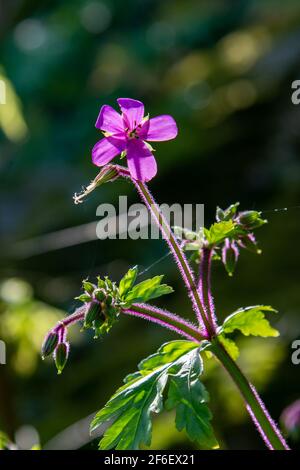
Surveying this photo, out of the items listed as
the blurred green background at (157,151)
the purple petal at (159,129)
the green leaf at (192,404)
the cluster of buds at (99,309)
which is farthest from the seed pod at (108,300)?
the blurred green background at (157,151)

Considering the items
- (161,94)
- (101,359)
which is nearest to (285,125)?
(161,94)

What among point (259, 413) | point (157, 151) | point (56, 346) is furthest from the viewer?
point (157, 151)

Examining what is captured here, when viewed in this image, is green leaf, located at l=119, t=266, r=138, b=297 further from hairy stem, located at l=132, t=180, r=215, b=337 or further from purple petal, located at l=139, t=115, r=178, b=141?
purple petal, located at l=139, t=115, r=178, b=141

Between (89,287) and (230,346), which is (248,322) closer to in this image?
(230,346)

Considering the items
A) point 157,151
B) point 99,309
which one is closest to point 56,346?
point 99,309

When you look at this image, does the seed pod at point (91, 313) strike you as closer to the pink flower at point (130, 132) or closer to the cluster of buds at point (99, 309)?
the cluster of buds at point (99, 309)

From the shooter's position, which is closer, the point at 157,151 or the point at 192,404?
the point at 192,404

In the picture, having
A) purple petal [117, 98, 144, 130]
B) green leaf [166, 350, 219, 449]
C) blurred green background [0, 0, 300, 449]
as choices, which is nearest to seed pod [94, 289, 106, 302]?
green leaf [166, 350, 219, 449]
